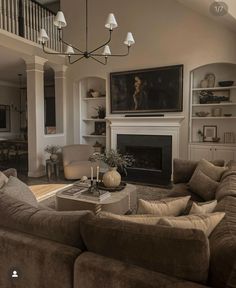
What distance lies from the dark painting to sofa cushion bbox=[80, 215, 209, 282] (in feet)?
15.2

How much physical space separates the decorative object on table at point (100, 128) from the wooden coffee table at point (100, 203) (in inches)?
139

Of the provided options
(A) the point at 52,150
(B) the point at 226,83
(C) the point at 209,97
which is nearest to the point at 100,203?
(A) the point at 52,150

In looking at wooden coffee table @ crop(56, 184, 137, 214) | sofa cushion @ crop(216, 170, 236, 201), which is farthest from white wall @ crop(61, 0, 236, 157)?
sofa cushion @ crop(216, 170, 236, 201)

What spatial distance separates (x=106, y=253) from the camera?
4.20 feet

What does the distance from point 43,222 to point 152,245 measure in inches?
26.9

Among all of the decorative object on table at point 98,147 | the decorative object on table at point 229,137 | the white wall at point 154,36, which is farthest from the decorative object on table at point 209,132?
the decorative object on table at point 98,147

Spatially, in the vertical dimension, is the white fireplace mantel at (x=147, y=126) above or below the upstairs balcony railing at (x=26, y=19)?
below

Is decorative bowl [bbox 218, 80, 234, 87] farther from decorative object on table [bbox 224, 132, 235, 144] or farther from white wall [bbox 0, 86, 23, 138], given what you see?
white wall [bbox 0, 86, 23, 138]

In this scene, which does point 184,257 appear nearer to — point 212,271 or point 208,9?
point 212,271

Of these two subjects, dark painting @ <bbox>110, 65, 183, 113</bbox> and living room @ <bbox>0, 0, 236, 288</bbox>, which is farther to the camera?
dark painting @ <bbox>110, 65, 183, 113</bbox>

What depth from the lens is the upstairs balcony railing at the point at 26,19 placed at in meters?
5.20

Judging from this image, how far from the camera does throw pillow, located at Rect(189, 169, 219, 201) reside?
290 centimetres

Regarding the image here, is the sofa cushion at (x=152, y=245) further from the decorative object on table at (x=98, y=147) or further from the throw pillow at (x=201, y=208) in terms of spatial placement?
the decorative object on table at (x=98, y=147)

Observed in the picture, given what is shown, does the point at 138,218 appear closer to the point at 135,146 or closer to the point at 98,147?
the point at 135,146
